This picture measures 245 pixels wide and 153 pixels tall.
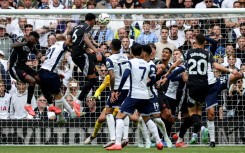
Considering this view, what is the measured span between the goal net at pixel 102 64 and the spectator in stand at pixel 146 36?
23 millimetres

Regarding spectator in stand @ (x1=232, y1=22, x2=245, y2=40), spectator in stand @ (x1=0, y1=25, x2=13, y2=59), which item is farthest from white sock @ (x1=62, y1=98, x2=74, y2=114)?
spectator in stand @ (x1=232, y1=22, x2=245, y2=40)

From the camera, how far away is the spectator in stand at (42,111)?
22.1 m

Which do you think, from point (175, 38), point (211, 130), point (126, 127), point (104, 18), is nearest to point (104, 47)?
point (104, 18)

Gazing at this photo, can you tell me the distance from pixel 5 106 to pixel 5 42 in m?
1.59

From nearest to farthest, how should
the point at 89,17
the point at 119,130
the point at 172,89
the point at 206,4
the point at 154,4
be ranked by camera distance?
the point at 119,130, the point at 89,17, the point at 172,89, the point at 206,4, the point at 154,4

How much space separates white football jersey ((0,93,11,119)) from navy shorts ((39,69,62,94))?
1210mm

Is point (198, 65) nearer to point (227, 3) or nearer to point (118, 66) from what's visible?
point (118, 66)

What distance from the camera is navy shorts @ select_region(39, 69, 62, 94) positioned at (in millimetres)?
21266

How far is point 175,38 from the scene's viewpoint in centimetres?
2247

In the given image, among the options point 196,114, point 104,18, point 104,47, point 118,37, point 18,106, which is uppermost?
point 104,18

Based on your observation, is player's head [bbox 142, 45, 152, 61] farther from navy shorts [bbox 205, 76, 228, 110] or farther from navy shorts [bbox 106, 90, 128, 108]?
navy shorts [bbox 205, 76, 228, 110]

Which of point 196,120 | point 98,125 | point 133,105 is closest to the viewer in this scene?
point 133,105

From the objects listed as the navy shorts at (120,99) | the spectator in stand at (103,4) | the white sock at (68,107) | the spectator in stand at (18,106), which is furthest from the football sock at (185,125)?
the spectator in stand at (103,4)

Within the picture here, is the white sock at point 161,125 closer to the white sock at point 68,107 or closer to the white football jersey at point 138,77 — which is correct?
the white football jersey at point 138,77
